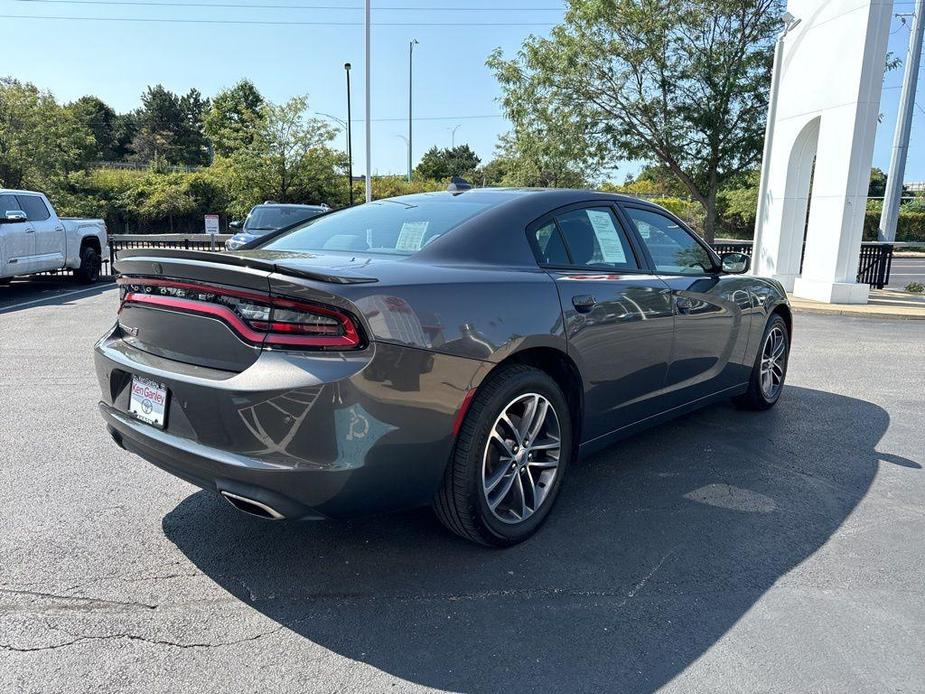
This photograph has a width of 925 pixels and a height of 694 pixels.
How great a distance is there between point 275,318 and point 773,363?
4255mm

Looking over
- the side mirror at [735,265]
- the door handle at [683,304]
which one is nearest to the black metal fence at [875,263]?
the side mirror at [735,265]

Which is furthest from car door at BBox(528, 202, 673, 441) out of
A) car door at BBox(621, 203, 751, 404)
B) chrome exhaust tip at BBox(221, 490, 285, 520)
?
chrome exhaust tip at BBox(221, 490, 285, 520)

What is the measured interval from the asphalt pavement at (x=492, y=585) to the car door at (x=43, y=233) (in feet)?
30.2

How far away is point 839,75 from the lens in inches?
459

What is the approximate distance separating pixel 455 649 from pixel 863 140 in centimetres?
1213

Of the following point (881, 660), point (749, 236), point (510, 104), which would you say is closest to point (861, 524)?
point (881, 660)

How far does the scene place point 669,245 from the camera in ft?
13.9

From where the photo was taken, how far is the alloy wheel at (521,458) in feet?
9.78

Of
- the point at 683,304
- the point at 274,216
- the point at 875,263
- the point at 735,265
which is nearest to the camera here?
the point at 683,304

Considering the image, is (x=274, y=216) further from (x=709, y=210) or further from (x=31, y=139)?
(x=31, y=139)

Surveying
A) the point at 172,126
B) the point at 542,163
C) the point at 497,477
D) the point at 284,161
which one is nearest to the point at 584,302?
the point at 497,477

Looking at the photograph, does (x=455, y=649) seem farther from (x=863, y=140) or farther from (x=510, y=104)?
(x=510, y=104)

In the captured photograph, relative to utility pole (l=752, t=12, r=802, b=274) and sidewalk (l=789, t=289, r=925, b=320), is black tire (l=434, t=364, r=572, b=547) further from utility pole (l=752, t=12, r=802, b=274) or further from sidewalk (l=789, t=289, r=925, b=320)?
utility pole (l=752, t=12, r=802, b=274)

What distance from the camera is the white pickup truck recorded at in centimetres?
1127
